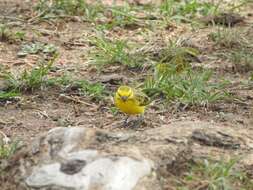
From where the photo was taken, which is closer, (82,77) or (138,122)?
(138,122)

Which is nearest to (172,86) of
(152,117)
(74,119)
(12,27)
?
(152,117)

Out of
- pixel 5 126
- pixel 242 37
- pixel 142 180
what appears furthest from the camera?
pixel 242 37

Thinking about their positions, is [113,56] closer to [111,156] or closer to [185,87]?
[185,87]

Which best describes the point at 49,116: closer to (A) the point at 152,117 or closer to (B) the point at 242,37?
(A) the point at 152,117

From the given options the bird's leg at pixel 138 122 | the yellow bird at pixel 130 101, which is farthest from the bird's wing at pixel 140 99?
the bird's leg at pixel 138 122

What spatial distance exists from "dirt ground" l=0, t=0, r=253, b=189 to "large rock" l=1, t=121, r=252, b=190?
1.56ft

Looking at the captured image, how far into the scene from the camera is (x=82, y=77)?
7.39 meters

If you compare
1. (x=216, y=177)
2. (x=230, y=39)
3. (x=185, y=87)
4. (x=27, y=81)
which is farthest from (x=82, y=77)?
(x=216, y=177)

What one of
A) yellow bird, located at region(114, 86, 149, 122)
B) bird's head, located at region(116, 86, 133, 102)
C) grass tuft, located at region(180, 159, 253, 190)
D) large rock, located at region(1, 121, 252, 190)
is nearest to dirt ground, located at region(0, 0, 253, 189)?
yellow bird, located at region(114, 86, 149, 122)

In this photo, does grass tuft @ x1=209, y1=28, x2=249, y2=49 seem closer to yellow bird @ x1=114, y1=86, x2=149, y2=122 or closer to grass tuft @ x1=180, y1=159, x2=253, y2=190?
yellow bird @ x1=114, y1=86, x2=149, y2=122

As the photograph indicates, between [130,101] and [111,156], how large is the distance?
4.02ft

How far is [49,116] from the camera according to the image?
646 centimetres

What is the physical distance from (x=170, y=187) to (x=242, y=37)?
3.66 meters

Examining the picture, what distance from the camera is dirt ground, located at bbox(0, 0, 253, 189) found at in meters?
6.32
